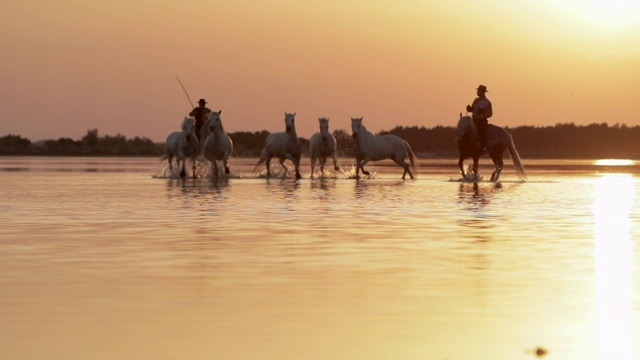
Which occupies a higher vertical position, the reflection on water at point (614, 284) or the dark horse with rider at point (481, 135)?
the dark horse with rider at point (481, 135)

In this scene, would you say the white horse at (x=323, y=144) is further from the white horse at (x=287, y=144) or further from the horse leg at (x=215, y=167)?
the horse leg at (x=215, y=167)

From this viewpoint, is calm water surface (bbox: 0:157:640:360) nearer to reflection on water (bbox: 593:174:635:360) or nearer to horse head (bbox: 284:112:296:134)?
reflection on water (bbox: 593:174:635:360)

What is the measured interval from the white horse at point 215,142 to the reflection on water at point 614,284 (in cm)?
1641

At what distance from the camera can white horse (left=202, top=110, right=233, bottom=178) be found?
112 feet

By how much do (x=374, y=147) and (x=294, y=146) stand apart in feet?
8.78

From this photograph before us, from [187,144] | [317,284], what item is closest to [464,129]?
[187,144]

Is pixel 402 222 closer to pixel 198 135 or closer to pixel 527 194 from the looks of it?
pixel 527 194

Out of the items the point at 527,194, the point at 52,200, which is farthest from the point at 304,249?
the point at 527,194

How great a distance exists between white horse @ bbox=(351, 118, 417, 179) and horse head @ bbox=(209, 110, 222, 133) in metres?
4.74

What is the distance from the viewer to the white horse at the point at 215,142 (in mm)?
34094

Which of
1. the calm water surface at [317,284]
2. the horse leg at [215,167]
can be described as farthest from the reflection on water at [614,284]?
the horse leg at [215,167]

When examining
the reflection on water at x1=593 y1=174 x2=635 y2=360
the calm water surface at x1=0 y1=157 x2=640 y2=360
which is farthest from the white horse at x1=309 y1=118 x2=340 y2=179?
the reflection on water at x1=593 y1=174 x2=635 y2=360

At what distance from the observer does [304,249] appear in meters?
12.6

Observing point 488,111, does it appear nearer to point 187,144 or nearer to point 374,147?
point 374,147
